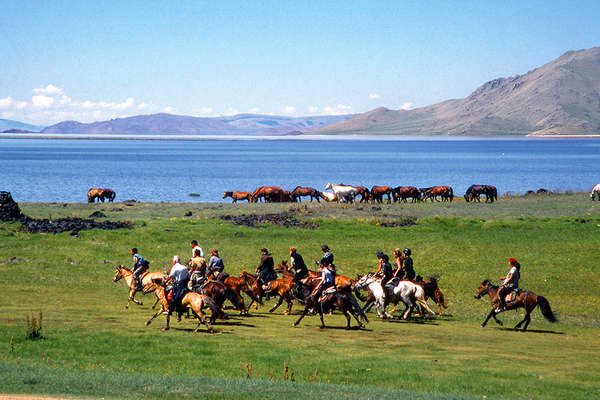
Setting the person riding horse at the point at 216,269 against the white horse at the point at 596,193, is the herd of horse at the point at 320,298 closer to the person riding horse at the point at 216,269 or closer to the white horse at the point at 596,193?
the person riding horse at the point at 216,269

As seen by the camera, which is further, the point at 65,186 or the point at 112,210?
the point at 65,186

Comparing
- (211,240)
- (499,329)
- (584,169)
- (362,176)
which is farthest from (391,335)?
(584,169)

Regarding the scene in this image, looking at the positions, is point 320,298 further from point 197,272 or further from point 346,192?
point 346,192

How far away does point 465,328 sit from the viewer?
23.6 m

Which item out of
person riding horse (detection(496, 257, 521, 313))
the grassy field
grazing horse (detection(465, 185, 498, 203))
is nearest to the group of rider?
person riding horse (detection(496, 257, 521, 313))

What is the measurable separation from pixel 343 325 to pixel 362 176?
11536 centimetres

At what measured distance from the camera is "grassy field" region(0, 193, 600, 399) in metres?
15.7

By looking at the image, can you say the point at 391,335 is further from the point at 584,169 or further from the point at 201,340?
the point at 584,169

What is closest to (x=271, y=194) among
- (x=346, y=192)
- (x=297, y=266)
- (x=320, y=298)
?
(x=346, y=192)

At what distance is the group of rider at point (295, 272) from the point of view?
70.8 feet

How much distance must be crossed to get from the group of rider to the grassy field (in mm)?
1304

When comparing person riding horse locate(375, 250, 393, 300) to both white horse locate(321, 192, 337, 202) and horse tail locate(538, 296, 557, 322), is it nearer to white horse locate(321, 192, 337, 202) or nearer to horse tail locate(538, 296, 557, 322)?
horse tail locate(538, 296, 557, 322)

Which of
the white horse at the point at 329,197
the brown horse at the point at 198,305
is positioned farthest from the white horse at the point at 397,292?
the white horse at the point at 329,197

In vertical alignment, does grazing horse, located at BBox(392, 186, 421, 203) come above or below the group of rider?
below
